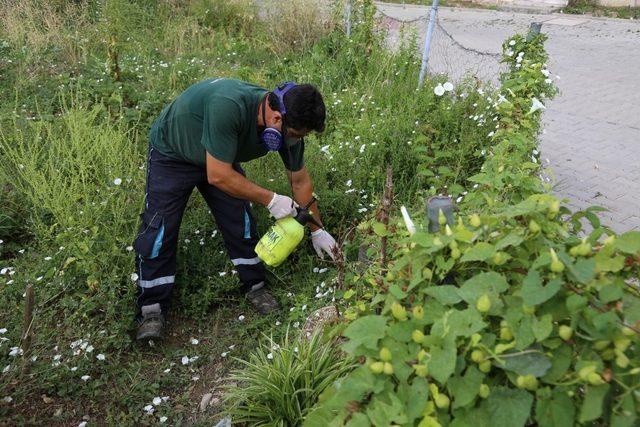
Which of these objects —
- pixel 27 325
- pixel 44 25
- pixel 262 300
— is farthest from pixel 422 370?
pixel 44 25

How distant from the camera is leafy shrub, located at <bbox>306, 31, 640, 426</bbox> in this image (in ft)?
3.68

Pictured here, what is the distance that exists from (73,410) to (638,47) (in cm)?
961

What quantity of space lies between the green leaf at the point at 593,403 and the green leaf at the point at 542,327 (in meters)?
0.13

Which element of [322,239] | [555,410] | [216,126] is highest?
[555,410]

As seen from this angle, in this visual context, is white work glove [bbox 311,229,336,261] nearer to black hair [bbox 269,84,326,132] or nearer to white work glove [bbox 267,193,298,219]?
white work glove [bbox 267,193,298,219]

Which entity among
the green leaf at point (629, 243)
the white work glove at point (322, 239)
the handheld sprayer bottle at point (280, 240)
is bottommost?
the white work glove at point (322, 239)

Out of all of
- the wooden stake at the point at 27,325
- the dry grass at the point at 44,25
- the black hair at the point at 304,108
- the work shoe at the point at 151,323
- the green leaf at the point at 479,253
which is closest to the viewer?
the green leaf at the point at 479,253

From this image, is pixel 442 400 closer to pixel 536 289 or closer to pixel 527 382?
pixel 527 382

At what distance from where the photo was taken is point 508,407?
45.1 inches

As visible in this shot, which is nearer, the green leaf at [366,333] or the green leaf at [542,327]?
the green leaf at [542,327]

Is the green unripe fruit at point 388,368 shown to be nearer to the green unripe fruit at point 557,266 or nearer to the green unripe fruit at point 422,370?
the green unripe fruit at point 422,370

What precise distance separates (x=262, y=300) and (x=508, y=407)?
8.24 feet

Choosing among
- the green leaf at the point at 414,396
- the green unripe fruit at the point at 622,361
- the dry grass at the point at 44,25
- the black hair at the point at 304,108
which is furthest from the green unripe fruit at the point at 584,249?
the dry grass at the point at 44,25

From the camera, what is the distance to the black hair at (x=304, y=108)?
114 inches
